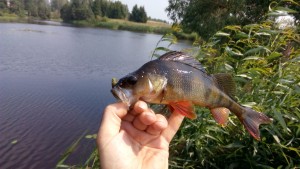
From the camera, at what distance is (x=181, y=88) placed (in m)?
2.10

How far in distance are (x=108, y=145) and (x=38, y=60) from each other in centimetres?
1988

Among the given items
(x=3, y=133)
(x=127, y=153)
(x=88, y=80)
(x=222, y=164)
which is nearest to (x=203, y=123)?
(x=222, y=164)

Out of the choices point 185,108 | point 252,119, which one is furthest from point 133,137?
point 252,119

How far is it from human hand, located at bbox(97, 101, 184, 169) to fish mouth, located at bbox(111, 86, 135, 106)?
0.20 ft

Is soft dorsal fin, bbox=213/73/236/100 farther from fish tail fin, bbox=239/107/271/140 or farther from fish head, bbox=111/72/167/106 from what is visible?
fish head, bbox=111/72/167/106

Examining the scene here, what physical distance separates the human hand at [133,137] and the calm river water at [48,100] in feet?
21.8

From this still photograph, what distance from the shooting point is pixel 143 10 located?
97.4 metres

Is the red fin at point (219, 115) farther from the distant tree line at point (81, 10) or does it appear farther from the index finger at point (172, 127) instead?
the distant tree line at point (81, 10)

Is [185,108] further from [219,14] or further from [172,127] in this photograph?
[219,14]

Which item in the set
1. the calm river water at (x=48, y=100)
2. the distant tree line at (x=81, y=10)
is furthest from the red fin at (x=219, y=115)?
the distant tree line at (x=81, y=10)

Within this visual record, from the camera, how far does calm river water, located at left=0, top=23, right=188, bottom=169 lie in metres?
9.16

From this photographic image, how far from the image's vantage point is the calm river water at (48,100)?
9.16m

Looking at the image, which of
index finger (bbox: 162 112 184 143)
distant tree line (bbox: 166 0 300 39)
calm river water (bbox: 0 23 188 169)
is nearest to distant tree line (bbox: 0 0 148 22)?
calm river water (bbox: 0 23 188 169)

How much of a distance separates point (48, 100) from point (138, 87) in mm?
12128
